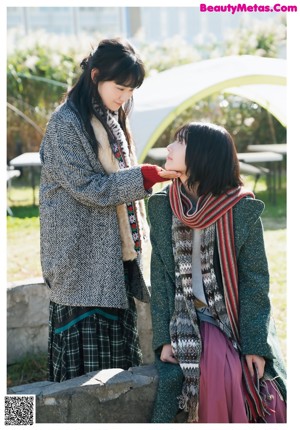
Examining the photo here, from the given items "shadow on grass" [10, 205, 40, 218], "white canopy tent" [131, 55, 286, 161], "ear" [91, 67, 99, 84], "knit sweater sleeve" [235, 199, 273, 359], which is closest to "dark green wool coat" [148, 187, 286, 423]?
"knit sweater sleeve" [235, 199, 273, 359]

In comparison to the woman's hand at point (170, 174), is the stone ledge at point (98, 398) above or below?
below

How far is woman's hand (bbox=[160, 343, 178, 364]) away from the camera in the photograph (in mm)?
2354

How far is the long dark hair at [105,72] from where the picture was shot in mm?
2457

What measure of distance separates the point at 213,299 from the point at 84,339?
1.79ft

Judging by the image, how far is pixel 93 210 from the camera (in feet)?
8.39

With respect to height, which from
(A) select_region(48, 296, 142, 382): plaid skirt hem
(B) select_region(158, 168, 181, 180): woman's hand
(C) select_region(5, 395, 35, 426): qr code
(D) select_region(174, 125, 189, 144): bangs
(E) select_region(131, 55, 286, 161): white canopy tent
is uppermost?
(E) select_region(131, 55, 286, 161): white canopy tent

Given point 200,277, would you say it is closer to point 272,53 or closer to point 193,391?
point 193,391

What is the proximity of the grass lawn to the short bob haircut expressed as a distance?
1.53 meters

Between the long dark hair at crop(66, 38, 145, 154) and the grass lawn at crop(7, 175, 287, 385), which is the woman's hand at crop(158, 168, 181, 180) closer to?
the long dark hair at crop(66, 38, 145, 154)

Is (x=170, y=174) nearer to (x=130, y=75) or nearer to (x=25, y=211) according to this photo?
(x=130, y=75)

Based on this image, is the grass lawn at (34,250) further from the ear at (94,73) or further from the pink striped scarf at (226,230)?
the ear at (94,73)

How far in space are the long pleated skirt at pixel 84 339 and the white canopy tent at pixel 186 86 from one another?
386cm

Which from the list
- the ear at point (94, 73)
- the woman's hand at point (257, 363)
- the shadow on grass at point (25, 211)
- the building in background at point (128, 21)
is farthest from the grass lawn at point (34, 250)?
the building in background at point (128, 21)
